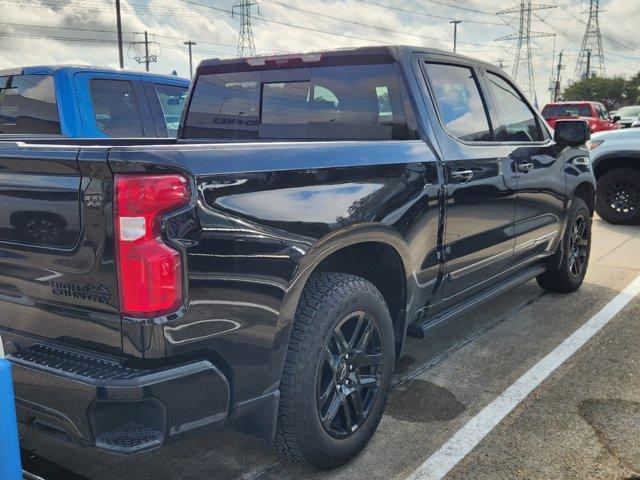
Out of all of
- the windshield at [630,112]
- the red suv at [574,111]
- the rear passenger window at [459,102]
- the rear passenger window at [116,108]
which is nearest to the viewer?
the rear passenger window at [459,102]

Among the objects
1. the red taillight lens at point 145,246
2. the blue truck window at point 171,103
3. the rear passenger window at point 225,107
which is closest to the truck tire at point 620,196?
the blue truck window at point 171,103

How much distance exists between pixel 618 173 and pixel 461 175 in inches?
250

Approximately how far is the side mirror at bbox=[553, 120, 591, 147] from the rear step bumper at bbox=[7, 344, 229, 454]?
3517 millimetres

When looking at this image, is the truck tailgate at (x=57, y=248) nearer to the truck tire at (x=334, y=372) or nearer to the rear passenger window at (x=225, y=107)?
the truck tire at (x=334, y=372)

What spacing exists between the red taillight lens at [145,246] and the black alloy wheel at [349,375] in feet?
2.74

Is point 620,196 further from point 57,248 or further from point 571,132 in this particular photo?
point 57,248

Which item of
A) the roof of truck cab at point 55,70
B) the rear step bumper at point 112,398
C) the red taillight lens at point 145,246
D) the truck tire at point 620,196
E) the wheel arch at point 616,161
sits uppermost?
the roof of truck cab at point 55,70

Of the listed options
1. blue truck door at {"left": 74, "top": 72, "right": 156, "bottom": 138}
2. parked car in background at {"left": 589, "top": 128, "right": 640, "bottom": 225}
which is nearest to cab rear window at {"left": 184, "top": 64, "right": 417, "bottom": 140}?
blue truck door at {"left": 74, "top": 72, "right": 156, "bottom": 138}

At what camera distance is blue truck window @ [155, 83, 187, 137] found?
597cm

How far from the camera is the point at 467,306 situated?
369 centimetres

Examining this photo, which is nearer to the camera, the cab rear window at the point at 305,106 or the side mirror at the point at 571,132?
the cab rear window at the point at 305,106

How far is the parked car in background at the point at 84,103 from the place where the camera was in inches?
203

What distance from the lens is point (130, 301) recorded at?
1909mm

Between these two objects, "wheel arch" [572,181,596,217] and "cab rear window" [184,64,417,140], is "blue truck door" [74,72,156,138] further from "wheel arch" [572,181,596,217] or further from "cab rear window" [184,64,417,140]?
"wheel arch" [572,181,596,217]
